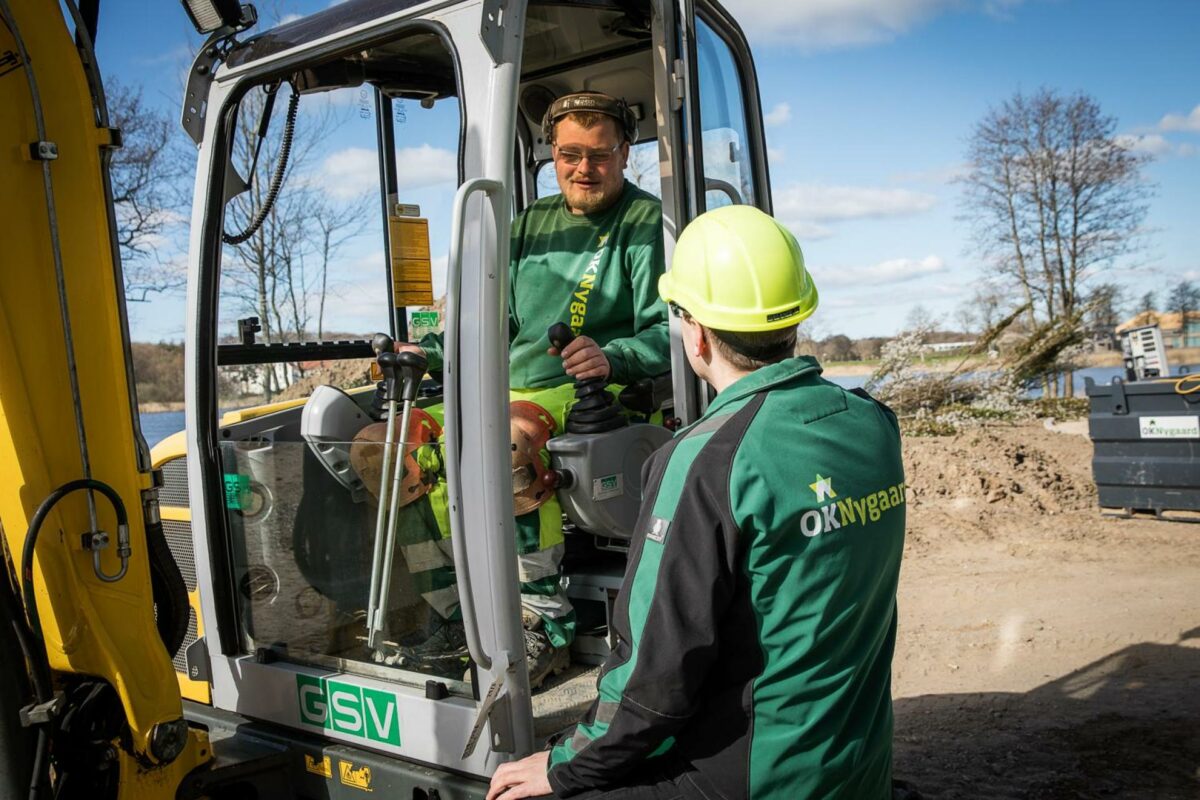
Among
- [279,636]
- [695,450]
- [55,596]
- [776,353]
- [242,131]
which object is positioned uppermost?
[242,131]

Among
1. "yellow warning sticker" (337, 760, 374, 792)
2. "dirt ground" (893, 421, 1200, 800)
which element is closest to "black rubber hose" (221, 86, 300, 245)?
"yellow warning sticker" (337, 760, 374, 792)

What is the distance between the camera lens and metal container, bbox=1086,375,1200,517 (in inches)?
288

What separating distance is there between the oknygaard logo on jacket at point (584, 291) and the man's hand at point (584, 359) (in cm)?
41

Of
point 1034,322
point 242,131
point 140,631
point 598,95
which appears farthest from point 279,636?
point 1034,322

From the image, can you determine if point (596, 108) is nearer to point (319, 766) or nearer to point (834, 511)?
point (834, 511)

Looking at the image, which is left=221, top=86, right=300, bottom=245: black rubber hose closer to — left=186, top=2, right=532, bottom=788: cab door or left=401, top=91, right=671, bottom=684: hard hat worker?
left=186, top=2, right=532, bottom=788: cab door

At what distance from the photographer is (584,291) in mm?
3189

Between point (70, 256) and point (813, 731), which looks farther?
point (70, 256)

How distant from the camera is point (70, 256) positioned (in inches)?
97.1

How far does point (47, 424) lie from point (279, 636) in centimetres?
90

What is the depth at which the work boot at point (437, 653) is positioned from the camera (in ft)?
8.11

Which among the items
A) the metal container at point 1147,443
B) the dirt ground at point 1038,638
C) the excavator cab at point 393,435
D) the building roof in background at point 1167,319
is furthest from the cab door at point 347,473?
the building roof in background at point 1167,319

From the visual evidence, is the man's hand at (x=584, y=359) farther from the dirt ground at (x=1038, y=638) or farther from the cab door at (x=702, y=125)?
the dirt ground at (x=1038, y=638)

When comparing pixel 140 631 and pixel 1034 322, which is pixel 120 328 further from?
pixel 1034 322
